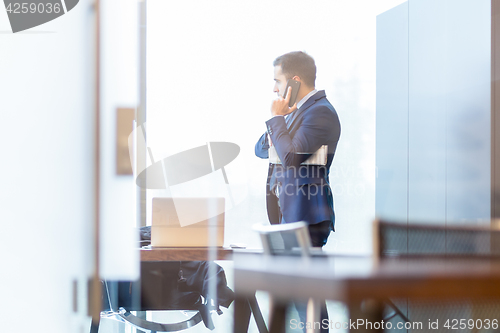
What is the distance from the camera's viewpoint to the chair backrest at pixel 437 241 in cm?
164

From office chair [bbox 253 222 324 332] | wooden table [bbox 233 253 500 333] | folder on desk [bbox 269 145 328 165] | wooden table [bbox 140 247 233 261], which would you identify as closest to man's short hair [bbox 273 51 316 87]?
folder on desk [bbox 269 145 328 165]

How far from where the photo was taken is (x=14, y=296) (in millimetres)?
2045

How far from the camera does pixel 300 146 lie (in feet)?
7.22

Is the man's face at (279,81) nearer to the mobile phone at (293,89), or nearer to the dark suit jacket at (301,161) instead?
the mobile phone at (293,89)

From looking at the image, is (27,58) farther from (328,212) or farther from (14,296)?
(328,212)

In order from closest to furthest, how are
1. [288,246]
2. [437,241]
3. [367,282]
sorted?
[367,282] → [288,246] → [437,241]

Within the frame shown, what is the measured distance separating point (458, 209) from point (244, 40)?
56.7 inches

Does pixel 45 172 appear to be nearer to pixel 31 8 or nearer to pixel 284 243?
pixel 31 8

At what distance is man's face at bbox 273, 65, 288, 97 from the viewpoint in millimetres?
2234

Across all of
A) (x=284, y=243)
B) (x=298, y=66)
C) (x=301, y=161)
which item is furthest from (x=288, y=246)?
(x=298, y=66)

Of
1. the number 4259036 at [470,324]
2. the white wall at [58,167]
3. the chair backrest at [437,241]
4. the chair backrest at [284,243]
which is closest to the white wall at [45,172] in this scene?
the white wall at [58,167]

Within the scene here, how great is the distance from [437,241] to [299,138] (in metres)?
0.74

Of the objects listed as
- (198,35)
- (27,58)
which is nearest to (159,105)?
(198,35)

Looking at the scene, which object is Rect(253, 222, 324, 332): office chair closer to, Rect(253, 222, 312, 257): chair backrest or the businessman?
Rect(253, 222, 312, 257): chair backrest
